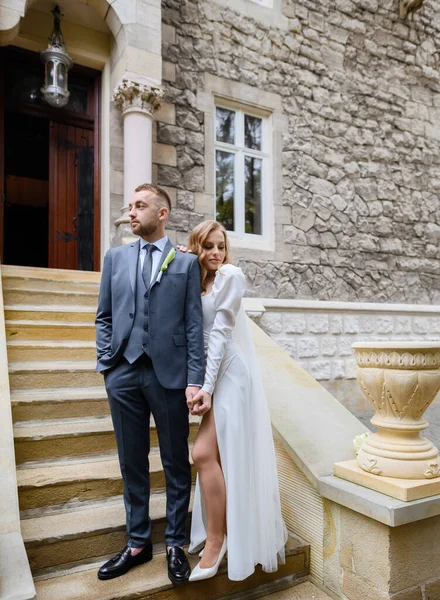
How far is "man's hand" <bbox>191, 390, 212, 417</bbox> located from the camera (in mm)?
1989

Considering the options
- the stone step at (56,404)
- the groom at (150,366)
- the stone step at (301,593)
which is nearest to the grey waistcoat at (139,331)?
the groom at (150,366)

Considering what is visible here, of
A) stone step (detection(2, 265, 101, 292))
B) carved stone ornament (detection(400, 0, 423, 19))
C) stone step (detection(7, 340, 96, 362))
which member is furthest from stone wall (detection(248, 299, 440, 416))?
carved stone ornament (detection(400, 0, 423, 19))

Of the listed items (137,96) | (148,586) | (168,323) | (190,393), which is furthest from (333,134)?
(148,586)

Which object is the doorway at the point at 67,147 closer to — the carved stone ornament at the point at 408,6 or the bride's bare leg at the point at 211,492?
the bride's bare leg at the point at 211,492

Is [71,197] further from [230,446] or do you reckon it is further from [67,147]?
[230,446]

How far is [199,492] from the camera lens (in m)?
2.24

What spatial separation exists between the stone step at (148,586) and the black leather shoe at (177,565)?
5cm

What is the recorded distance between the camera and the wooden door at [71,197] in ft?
19.6

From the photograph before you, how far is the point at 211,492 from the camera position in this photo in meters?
2.04

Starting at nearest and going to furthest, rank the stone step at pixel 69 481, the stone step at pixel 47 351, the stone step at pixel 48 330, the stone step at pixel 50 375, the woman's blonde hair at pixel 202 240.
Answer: the woman's blonde hair at pixel 202 240 → the stone step at pixel 69 481 → the stone step at pixel 50 375 → the stone step at pixel 47 351 → the stone step at pixel 48 330

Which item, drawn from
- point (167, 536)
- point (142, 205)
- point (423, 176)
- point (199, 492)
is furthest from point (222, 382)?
point (423, 176)

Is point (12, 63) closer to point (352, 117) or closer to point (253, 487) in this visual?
point (352, 117)

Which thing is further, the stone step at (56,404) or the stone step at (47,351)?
the stone step at (47,351)

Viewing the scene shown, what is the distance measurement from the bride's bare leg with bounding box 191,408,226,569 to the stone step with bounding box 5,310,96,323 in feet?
7.27
